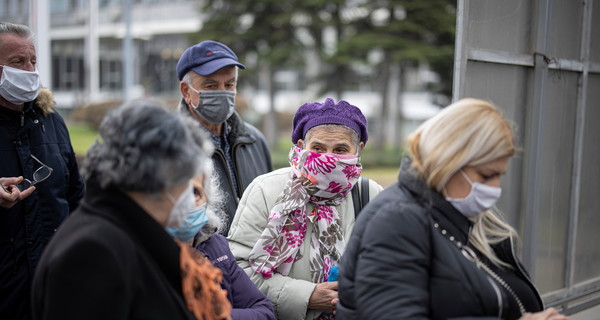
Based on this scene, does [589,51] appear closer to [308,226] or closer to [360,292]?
[308,226]

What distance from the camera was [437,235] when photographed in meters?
2.19

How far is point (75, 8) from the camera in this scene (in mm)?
41312

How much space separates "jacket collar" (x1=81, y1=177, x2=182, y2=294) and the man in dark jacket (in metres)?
1.56

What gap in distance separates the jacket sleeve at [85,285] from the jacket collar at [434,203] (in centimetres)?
105

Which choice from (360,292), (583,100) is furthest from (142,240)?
(583,100)

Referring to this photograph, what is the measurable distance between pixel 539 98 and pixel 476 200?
6.13 feet

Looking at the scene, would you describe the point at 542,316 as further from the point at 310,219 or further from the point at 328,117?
the point at 328,117

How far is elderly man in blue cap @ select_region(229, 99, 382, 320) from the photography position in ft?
9.98

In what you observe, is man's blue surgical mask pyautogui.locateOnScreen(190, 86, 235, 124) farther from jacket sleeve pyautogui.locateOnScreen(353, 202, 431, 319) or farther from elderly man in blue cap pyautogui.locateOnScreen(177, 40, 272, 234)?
jacket sleeve pyautogui.locateOnScreen(353, 202, 431, 319)

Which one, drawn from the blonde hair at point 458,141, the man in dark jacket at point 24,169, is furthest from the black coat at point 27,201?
the blonde hair at point 458,141

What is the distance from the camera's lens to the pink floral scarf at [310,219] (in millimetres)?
3072

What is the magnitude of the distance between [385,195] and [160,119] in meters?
0.87

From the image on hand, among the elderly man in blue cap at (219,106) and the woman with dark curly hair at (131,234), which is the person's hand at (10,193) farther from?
the woman with dark curly hair at (131,234)

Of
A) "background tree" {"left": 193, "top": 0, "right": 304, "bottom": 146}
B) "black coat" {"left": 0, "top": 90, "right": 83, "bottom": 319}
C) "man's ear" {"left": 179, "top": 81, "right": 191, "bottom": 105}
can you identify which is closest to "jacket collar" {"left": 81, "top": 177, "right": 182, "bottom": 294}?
"black coat" {"left": 0, "top": 90, "right": 83, "bottom": 319}
